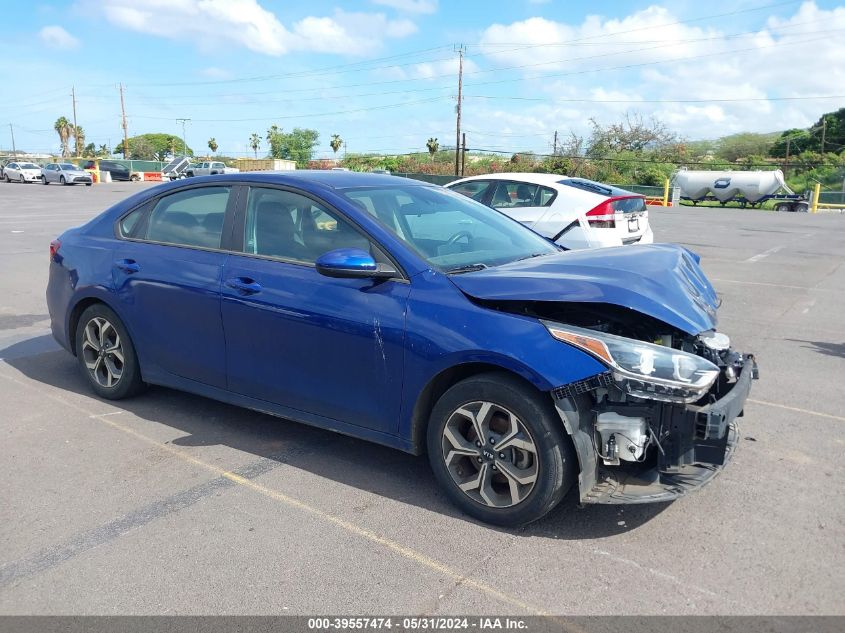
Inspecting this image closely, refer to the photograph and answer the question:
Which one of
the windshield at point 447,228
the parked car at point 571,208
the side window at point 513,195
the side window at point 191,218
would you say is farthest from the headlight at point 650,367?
the side window at point 513,195

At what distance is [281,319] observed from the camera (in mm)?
4055

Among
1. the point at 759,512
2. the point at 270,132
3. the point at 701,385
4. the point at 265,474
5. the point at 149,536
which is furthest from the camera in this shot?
the point at 270,132

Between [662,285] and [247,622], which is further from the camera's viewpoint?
[662,285]

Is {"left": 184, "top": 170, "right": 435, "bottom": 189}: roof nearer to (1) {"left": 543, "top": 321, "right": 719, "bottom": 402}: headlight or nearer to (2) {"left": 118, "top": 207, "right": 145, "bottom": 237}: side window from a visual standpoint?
(2) {"left": 118, "top": 207, "right": 145, "bottom": 237}: side window

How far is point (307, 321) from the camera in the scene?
12.9 feet

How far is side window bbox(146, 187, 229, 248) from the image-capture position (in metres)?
4.59

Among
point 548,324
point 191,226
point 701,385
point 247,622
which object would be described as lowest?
point 247,622

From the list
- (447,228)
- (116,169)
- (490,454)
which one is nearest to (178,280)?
(447,228)

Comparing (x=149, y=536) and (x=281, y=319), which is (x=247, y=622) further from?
(x=281, y=319)

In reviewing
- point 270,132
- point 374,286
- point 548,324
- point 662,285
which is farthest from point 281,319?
point 270,132

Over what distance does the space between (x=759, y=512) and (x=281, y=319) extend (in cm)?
273

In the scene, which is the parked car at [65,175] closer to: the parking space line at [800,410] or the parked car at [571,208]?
the parked car at [571,208]

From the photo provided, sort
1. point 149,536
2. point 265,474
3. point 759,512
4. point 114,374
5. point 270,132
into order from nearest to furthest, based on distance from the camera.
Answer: point 149,536 → point 759,512 → point 265,474 → point 114,374 → point 270,132

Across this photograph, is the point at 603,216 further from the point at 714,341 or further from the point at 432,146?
the point at 432,146
